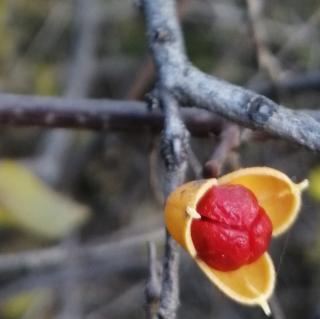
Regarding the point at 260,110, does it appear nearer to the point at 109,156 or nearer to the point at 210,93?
the point at 210,93

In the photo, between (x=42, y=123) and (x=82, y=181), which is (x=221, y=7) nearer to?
(x=82, y=181)

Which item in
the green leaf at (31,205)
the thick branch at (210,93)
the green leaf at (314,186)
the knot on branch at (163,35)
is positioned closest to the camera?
the thick branch at (210,93)

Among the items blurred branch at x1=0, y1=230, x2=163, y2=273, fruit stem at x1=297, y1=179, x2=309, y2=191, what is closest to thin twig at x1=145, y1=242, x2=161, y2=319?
fruit stem at x1=297, y1=179, x2=309, y2=191

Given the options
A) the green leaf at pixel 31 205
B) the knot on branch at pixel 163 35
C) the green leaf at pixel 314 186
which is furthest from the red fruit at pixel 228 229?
the green leaf at pixel 314 186

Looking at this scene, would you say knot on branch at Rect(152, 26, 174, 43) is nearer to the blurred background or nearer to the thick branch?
the thick branch

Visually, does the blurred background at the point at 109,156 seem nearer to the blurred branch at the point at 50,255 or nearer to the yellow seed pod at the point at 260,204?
the blurred branch at the point at 50,255

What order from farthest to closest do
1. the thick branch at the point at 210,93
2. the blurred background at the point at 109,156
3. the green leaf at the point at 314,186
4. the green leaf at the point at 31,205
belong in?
the blurred background at the point at 109,156, the green leaf at the point at 314,186, the green leaf at the point at 31,205, the thick branch at the point at 210,93

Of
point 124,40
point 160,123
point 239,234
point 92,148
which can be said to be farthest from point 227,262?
point 124,40
